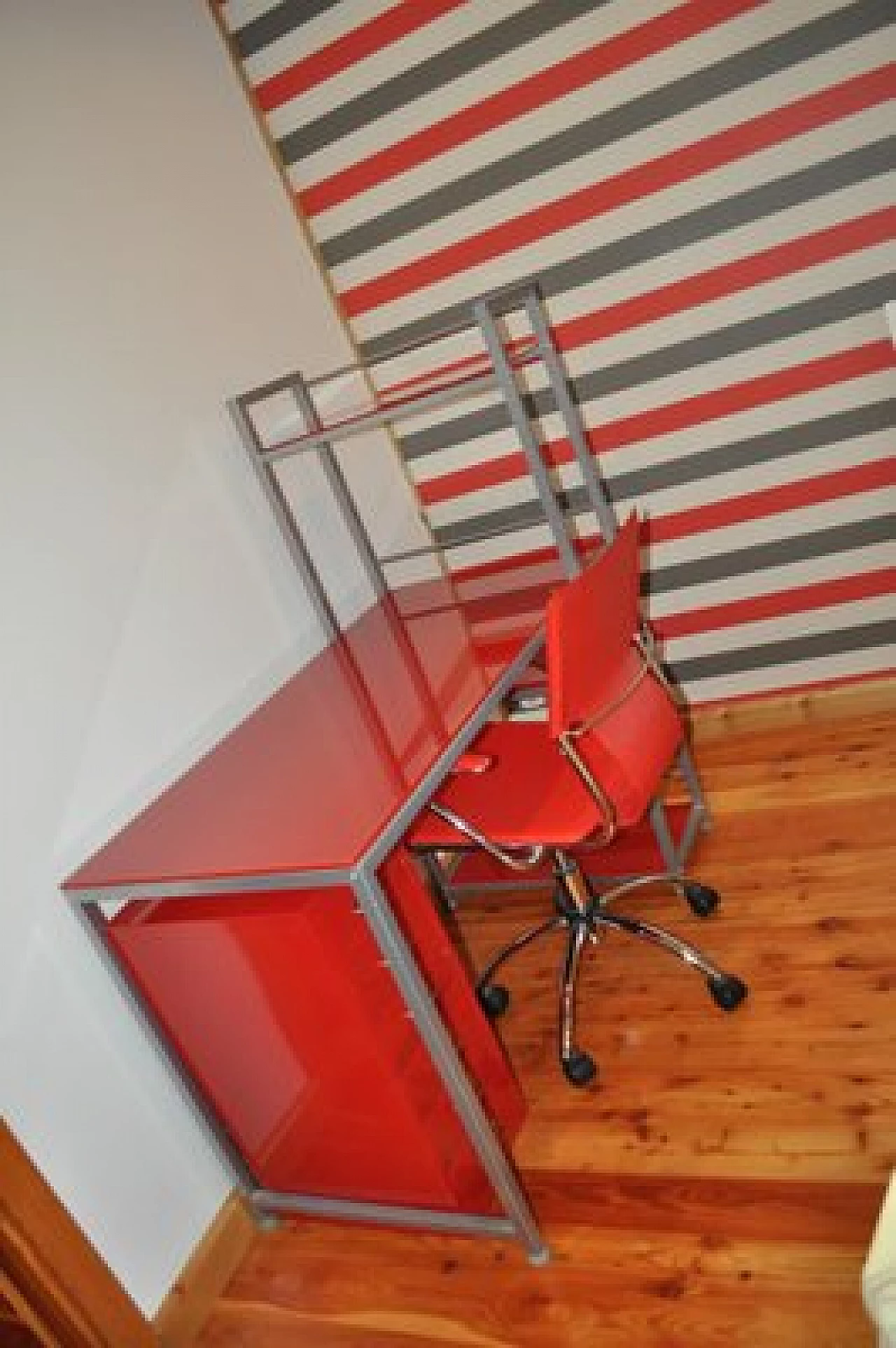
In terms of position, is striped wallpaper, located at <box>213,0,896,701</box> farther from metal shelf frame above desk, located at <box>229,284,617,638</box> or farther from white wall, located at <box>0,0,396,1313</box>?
white wall, located at <box>0,0,396,1313</box>

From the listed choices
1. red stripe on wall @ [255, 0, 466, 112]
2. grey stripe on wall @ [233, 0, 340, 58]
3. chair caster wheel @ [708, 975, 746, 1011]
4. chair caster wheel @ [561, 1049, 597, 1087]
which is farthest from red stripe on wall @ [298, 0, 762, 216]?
chair caster wheel @ [561, 1049, 597, 1087]

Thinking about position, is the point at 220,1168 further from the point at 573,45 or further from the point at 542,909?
the point at 573,45

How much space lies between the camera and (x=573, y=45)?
2322 millimetres

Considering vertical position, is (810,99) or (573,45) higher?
(573,45)

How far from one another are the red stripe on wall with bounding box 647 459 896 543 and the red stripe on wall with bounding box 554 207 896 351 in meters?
0.52

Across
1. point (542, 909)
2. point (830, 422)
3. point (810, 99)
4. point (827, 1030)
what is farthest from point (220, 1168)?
point (810, 99)

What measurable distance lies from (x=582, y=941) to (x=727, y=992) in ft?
1.06

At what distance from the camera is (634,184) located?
2385 mm

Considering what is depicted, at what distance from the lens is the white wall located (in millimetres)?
1660

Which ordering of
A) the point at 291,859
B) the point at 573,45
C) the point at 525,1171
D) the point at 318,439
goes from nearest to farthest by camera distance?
the point at 291,859, the point at 525,1171, the point at 318,439, the point at 573,45

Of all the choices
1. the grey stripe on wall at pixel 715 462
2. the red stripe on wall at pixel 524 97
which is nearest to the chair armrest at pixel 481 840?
the grey stripe on wall at pixel 715 462

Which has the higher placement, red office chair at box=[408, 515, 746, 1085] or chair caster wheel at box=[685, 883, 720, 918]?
red office chair at box=[408, 515, 746, 1085]

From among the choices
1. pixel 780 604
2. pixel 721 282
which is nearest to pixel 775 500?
pixel 780 604

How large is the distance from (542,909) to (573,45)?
85.4 inches
